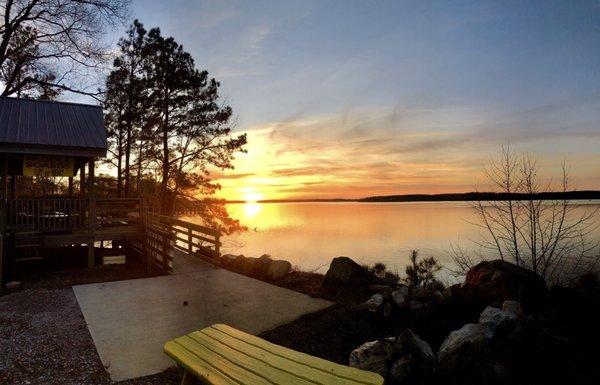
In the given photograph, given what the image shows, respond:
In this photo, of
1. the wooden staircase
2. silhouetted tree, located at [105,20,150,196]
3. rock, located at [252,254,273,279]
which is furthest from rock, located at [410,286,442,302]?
silhouetted tree, located at [105,20,150,196]

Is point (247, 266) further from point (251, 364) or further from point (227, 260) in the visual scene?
point (251, 364)

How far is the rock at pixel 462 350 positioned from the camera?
363 centimetres

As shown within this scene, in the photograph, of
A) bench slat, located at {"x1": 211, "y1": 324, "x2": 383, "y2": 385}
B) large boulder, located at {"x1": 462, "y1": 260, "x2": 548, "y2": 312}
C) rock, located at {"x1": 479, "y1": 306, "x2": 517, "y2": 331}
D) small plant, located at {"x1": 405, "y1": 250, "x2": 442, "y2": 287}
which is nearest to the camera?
bench slat, located at {"x1": 211, "y1": 324, "x2": 383, "y2": 385}

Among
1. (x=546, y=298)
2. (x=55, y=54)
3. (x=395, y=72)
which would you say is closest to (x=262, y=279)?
(x=546, y=298)

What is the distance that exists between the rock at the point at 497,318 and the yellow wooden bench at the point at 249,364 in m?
2.52

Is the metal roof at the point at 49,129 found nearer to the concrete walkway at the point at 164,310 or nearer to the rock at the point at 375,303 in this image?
the concrete walkway at the point at 164,310

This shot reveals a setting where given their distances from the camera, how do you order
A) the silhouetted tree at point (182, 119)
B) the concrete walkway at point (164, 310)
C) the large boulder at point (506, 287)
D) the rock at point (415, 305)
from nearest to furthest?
1. the concrete walkway at point (164, 310)
2. the rock at point (415, 305)
3. the large boulder at point (506, 287)
4. the silhouetted tree at point (182, 119)

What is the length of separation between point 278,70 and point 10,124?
8705mm

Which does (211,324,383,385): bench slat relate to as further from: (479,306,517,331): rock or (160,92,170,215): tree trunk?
(160,92,170,215): tree trunk

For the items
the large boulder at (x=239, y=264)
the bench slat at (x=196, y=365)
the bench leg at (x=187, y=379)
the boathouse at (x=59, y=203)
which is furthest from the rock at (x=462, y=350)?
the boathouse at (x=59, y=203)

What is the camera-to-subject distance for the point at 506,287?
5.69 metres

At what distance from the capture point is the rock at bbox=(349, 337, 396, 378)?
3.74 metres

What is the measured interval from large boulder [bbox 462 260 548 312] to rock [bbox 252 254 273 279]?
4933 mm

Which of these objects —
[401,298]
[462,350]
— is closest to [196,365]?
[462,350]
